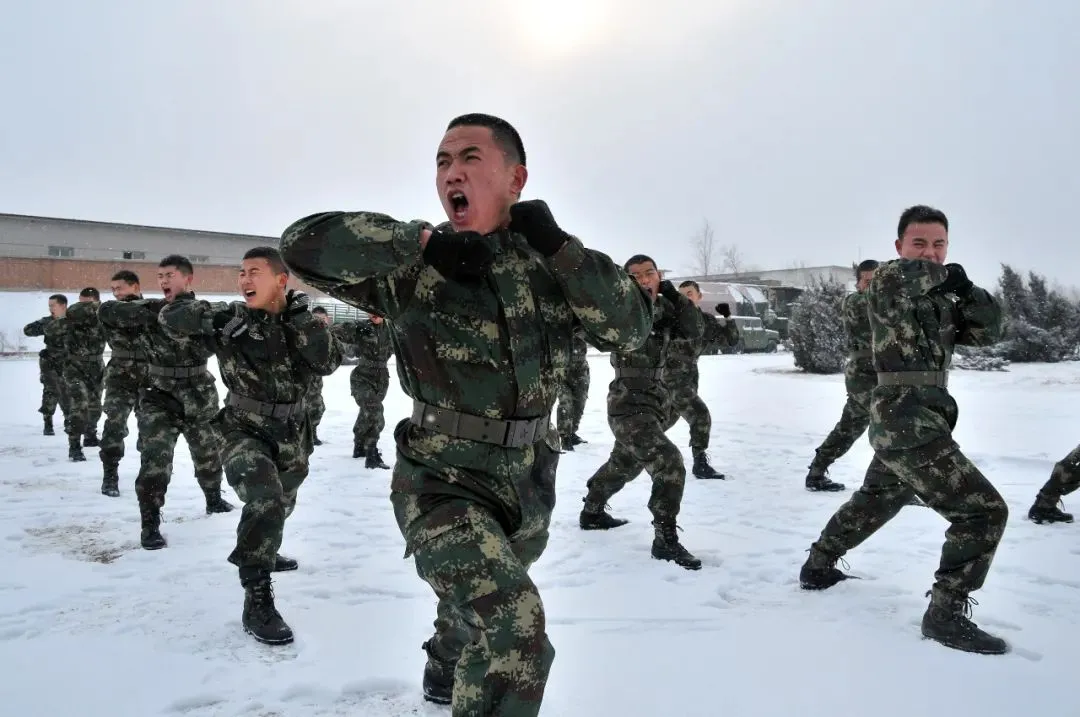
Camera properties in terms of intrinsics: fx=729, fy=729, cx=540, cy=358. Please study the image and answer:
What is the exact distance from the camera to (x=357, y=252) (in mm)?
2246

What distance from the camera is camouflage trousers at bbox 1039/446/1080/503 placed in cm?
562

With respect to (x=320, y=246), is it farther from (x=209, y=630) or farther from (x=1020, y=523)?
(x=1020, y=523)

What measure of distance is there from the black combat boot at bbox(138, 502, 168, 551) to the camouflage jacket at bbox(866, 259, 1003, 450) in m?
4.95

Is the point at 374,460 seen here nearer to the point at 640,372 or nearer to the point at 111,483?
the point at 111,483

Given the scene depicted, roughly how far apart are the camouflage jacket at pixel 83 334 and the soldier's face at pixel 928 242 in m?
9.86

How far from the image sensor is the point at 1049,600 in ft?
14.0

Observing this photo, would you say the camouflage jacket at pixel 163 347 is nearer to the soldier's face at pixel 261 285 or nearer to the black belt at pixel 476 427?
the soldier's face at pixel 261 285

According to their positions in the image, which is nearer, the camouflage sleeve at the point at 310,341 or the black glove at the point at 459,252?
the black glove at the point at 459,252

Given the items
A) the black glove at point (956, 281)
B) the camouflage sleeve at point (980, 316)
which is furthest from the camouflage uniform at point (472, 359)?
the camouflage sleeve at point (980, 316)

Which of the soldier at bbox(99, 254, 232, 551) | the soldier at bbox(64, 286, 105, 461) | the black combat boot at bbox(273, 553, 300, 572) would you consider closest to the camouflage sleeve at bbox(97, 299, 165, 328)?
the soldier at bbox(99, 254, 232, 551)

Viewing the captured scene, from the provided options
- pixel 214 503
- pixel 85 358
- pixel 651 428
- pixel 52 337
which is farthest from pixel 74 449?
pixel 651 428

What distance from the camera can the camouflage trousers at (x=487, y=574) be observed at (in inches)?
77.3

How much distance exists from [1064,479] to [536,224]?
563cm

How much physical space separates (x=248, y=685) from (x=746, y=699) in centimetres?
217
